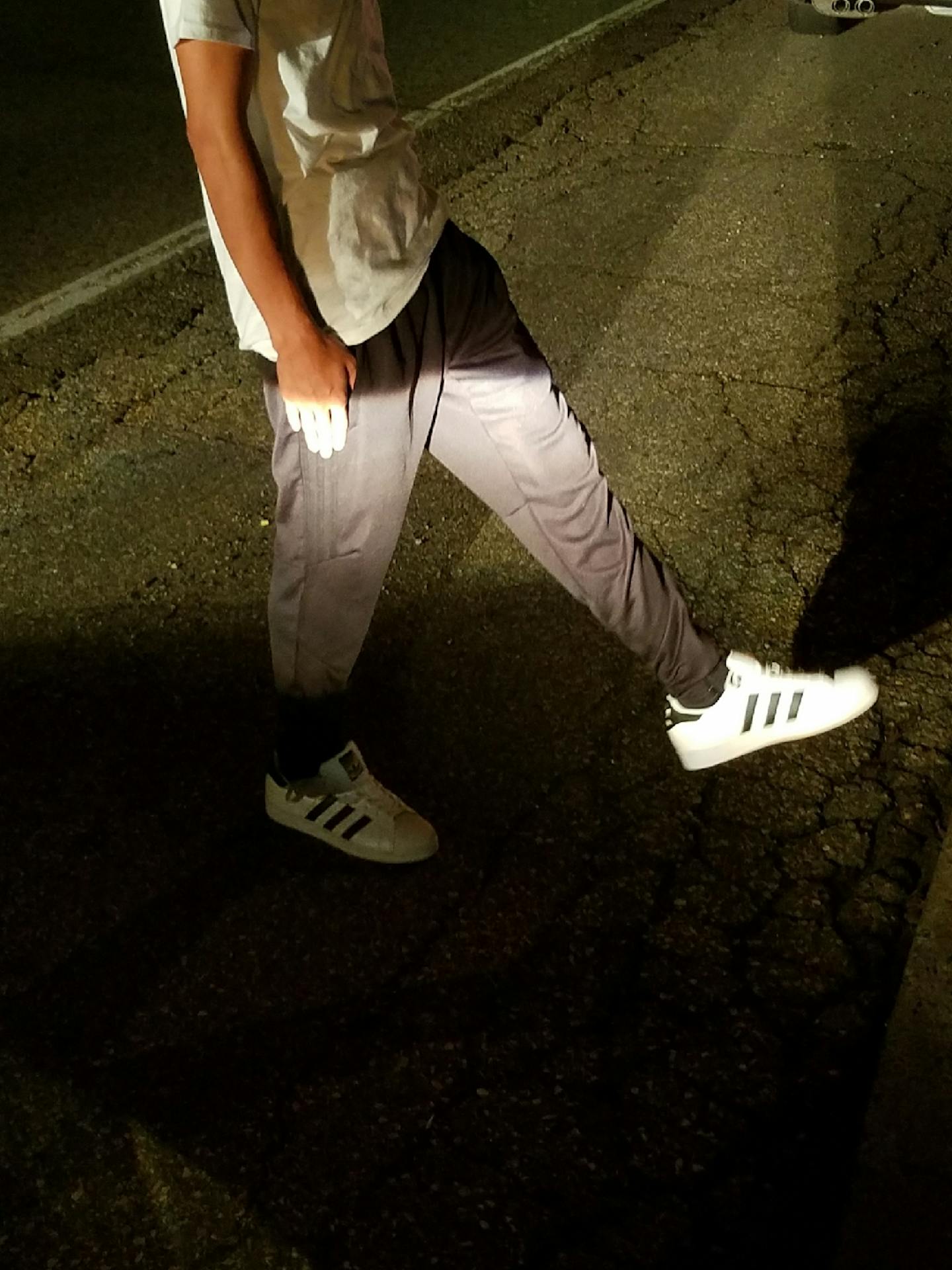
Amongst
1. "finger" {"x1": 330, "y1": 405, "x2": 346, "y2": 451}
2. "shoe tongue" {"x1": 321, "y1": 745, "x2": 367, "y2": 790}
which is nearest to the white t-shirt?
"finger" {"x1": 330, "y1": 405, "x2": 346, "y2": 451}

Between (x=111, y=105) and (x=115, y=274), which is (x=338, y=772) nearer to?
(x=115, y=274)

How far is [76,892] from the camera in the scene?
102 inches

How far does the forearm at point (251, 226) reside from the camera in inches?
68.9

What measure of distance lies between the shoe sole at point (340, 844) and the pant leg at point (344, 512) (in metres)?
0.21

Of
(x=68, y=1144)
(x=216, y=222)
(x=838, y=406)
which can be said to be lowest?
(x=838, y=406)

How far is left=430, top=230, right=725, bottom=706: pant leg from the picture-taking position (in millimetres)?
2229

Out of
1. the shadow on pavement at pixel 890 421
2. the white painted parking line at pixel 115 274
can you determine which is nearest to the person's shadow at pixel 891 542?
the shadow on pavement at pixel 890 421

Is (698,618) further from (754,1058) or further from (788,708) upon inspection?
(754,1058)

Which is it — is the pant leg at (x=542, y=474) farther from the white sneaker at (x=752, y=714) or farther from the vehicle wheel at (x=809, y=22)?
the vehicle wheel at (x=809, y=22)

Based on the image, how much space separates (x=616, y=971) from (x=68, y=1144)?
1050mm

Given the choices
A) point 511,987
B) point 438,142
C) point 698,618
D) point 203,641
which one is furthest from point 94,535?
point 438,142

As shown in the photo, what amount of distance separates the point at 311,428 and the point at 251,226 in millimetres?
352

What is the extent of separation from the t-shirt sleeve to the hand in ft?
1.44

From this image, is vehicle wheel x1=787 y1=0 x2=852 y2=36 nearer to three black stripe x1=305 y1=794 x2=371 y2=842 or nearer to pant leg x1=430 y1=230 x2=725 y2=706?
pant leg x1=430 y1=230 x2=725 y2=706
